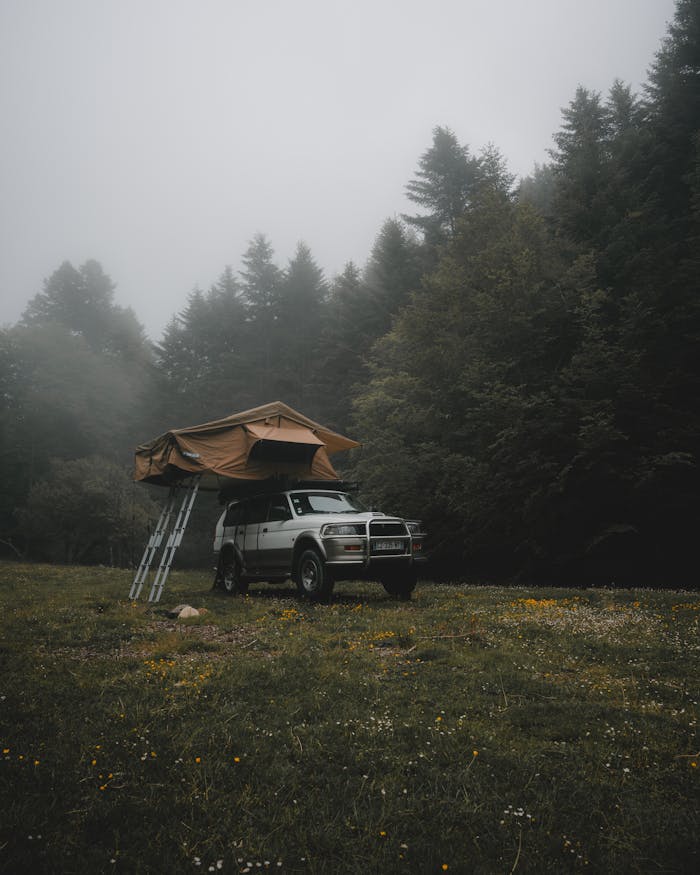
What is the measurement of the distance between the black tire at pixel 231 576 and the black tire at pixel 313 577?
7.87 feet

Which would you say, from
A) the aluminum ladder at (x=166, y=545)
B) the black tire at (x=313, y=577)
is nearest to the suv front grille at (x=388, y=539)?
the black tire at (x=313, y=577)

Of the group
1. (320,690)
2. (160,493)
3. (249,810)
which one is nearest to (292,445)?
(320,690)

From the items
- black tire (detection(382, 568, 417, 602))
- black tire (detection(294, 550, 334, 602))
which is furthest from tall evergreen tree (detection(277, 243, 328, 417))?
black tire (detection(294, 550, 334, 602))

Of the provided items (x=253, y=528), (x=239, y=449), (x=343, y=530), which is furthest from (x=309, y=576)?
(x=239, y=449)

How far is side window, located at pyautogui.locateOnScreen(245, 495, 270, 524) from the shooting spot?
1187 centimetres

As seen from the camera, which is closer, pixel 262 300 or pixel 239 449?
pixel 239 449

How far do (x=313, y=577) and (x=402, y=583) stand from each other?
2020 millimetres

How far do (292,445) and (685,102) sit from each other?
24.6 meters

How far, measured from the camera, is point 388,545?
32.5 ft

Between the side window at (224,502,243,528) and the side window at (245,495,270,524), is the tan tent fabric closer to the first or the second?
the side window at (245,495,270,524)

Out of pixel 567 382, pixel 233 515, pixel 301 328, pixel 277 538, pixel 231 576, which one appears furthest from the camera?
pixel 301 328

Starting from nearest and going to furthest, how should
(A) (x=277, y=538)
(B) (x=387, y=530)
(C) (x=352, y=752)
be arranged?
1. (C) (x=352, y=752)
2. (B) (x=387, y=530)
3. (A) (x=277, y=538)

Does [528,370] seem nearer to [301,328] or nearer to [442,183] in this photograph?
[442,183]

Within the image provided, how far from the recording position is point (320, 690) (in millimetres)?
4578
